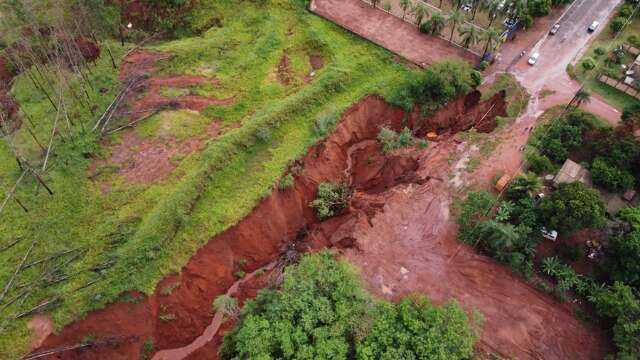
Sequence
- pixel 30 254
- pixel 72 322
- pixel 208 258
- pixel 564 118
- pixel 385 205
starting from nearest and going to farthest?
pixel 72 322 → pixel 30 254 → pixel 208 258 → pixel 385 205 → pixel 564 118

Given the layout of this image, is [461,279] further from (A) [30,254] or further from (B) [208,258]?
(A) [30,254]

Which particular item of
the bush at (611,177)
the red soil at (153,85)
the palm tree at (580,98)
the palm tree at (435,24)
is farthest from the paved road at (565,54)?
the red soil at (153,85)

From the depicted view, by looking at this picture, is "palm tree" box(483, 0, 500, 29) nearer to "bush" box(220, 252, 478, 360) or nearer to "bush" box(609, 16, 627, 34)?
"bush" box(609, 16, 627, 34)

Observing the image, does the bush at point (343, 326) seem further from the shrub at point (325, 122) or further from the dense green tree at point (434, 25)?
the dense green tree at point (434, 25)

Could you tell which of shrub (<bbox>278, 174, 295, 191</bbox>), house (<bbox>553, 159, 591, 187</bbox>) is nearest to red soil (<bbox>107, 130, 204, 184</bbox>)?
shrub (<bbox>278, 174, 295, 191</bbox>)

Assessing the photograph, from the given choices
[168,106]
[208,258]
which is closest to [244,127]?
[168,106]

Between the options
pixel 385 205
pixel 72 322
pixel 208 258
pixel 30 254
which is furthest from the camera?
pixel 385 205
